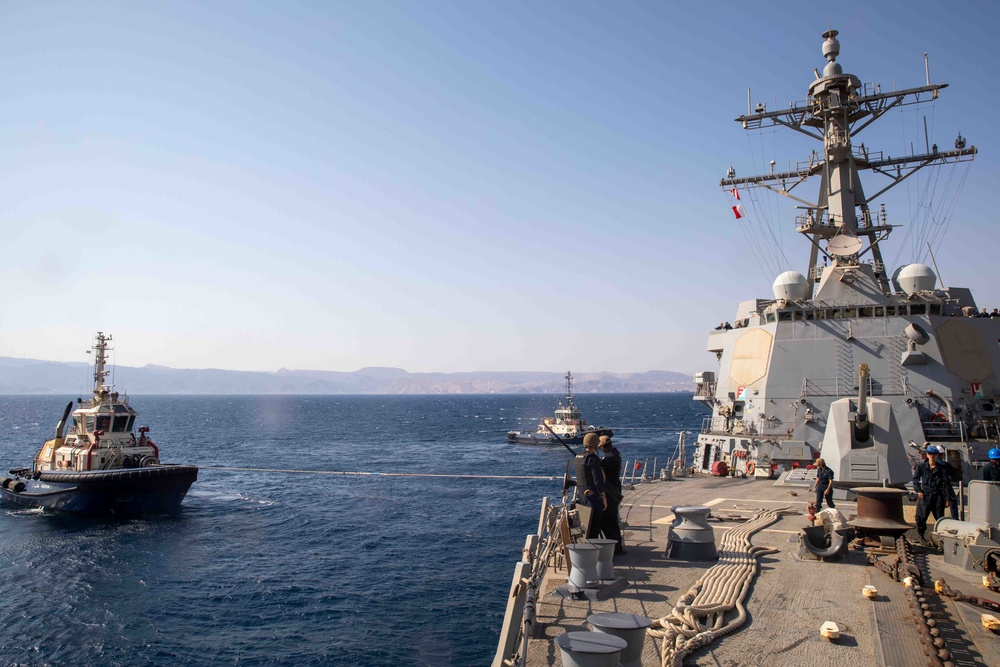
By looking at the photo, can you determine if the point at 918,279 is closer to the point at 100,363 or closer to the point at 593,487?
the point at 593,487

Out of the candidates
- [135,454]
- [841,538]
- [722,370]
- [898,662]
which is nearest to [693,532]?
[841,538]

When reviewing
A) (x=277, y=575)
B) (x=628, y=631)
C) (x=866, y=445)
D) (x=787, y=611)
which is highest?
(x=866, y=445)

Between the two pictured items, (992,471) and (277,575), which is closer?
(992,471)

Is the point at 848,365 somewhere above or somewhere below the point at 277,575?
above

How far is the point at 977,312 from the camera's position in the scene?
→ 76.2 feet

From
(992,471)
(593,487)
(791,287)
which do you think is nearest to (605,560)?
(593,487)

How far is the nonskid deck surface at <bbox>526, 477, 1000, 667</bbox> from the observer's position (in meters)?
5.70

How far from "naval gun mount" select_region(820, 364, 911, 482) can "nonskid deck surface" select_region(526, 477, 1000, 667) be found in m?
2.05

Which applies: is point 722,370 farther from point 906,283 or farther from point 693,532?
point 693,532

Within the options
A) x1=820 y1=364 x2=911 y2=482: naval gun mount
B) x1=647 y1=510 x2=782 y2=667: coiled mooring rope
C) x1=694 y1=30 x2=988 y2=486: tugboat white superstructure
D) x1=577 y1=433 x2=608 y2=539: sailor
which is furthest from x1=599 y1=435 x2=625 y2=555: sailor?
x1=694 y1=30 x2=988 y2=486: tugboat white superstructure

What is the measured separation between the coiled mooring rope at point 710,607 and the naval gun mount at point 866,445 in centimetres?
342

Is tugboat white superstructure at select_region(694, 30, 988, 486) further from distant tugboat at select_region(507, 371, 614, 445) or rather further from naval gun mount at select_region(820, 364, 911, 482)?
distant tugboat at select_region(507, 371, 614, 445)

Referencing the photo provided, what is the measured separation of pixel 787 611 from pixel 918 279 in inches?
815

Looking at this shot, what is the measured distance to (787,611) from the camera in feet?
22.4
